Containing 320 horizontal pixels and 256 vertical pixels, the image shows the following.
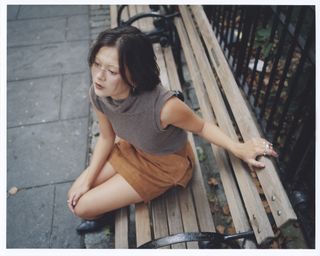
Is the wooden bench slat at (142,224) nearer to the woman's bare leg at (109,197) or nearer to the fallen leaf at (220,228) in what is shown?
the woman's bare leg at (109,197)

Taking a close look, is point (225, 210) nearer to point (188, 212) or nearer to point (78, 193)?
point (188, 212)

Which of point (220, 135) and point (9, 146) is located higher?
point (220, 135)

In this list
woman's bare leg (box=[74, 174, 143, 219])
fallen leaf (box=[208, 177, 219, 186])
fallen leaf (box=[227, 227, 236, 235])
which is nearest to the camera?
woman's bare leg (box=[74, 174, 143, 219])

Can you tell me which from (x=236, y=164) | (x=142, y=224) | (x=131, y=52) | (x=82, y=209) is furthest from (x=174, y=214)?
(x=131, y=52)

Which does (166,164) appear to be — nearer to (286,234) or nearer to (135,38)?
(135,38)

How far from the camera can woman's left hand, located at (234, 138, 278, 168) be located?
1643 millimetres

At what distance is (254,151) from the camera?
5.50 feet

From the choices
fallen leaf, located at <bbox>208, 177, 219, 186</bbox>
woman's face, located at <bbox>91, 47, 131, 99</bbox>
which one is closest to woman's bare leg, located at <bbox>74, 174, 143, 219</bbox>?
woman's face, located at <bbox>91, 47, 131, 99</bbox>

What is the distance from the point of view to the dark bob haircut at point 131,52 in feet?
5.04

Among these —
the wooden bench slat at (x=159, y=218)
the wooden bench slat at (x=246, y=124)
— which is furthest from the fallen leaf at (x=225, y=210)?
the wooden bench slat at (x=246, y=124)

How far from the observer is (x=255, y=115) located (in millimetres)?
2586

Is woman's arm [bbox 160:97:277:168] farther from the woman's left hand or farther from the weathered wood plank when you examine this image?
the weathered wood plank

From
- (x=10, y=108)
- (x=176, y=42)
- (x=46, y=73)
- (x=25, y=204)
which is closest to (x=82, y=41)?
(x=46, y=73)
